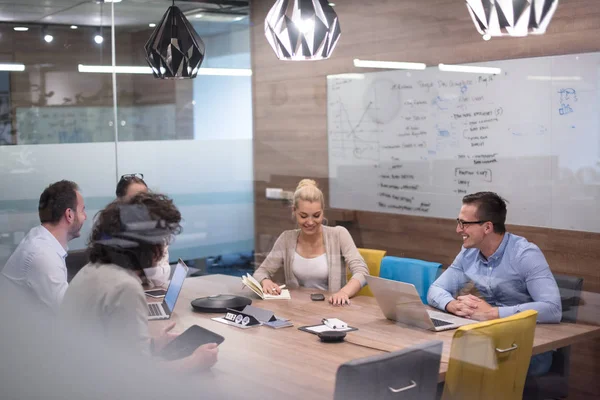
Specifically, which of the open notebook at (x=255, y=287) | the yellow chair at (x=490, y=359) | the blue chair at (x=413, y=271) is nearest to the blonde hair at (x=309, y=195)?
the blue chair at (x=413, y=271)

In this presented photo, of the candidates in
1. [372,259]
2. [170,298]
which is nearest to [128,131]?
[170,298]

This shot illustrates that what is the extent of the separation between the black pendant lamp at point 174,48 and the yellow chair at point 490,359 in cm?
150

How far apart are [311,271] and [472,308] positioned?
95cm

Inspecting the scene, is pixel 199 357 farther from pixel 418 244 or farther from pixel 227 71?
pixel 418 244

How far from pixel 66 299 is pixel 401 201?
2563mm

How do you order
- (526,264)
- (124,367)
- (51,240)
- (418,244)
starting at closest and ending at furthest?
(124,367), (51,240), (526,264), (418,244)

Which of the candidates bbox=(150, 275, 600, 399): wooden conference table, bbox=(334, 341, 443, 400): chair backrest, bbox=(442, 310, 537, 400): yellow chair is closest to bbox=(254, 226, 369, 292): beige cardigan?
bbox=(150, 275, 600, 399): wooden conference table

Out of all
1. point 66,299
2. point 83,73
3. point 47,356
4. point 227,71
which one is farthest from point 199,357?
point 83,73

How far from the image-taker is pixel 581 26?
3.44m

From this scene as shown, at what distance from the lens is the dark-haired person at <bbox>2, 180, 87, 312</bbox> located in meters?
2.44

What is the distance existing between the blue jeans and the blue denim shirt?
5.5 inches

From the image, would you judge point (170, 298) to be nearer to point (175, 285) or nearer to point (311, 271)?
point (175, 285)

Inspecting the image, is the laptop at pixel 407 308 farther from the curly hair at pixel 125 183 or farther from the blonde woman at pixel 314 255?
the curly hair at pixel 125 183

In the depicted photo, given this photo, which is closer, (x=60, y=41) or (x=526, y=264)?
(x=526, y=264)
